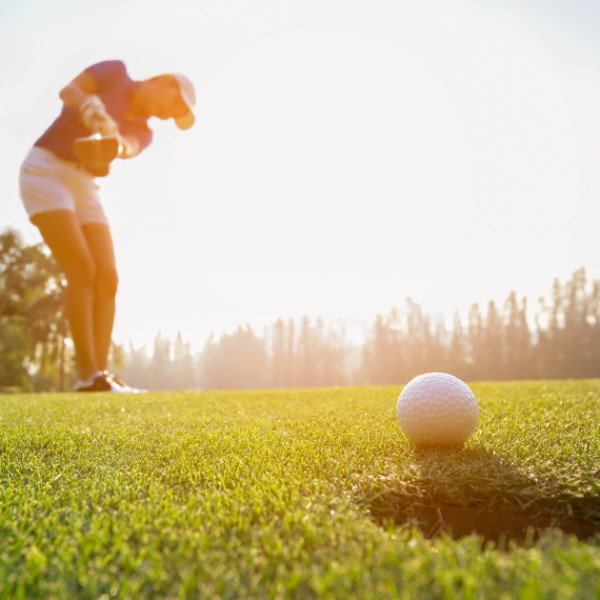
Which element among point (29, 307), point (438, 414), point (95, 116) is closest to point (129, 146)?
point (95, 116)

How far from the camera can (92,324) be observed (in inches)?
245

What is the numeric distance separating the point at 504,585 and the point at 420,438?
135 centimetres

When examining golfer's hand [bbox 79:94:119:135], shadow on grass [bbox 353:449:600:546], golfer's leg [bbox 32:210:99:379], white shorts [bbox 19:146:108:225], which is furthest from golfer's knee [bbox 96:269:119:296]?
shadow on grass [bbox 353:449:600:546]

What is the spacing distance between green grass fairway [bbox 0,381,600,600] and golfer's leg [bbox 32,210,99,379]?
3.30 m

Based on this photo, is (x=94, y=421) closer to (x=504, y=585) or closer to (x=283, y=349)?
(x=504, y=585)

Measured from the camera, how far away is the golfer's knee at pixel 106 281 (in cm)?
625

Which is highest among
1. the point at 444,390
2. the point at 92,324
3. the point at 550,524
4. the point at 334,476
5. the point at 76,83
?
the point at 76,83

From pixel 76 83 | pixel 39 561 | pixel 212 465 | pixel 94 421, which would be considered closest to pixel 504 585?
pixel 39 561

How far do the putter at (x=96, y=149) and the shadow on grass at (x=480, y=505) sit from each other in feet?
17.2

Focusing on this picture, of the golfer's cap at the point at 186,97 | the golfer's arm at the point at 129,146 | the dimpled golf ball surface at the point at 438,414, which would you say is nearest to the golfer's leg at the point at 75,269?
the golfer's arm at the point at 129,146

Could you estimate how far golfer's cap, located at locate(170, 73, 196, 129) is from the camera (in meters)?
6.37

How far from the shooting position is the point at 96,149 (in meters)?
5.68

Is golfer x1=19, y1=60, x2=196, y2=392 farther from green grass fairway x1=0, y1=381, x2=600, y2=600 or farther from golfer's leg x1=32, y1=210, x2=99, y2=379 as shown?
green grass fairway x1=0, y1=381, x2=600, y2=600

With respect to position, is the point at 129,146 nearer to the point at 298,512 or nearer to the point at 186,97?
the point at 186,97
